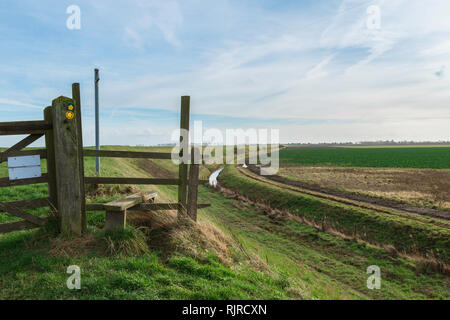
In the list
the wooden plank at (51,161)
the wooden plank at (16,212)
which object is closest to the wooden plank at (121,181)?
the wooden plank at (51,161)

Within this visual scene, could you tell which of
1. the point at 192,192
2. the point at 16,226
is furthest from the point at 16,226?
the point at 192,192

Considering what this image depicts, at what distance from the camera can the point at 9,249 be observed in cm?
518

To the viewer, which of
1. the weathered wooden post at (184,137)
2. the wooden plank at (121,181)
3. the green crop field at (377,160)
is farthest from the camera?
the green crop field at (377,160)

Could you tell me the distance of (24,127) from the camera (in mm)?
5258

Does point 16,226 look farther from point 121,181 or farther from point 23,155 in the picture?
point 121,181

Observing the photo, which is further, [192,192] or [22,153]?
[192,192]

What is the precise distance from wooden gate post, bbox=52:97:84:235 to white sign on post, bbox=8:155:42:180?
471 mm

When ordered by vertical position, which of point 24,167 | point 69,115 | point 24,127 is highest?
point 69,115

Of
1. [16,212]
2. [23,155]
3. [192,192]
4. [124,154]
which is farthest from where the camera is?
[192,192]

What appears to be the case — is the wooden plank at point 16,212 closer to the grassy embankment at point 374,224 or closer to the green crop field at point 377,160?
the grassy embankment at point 374,224

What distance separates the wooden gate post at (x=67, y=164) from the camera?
5.32 meters
